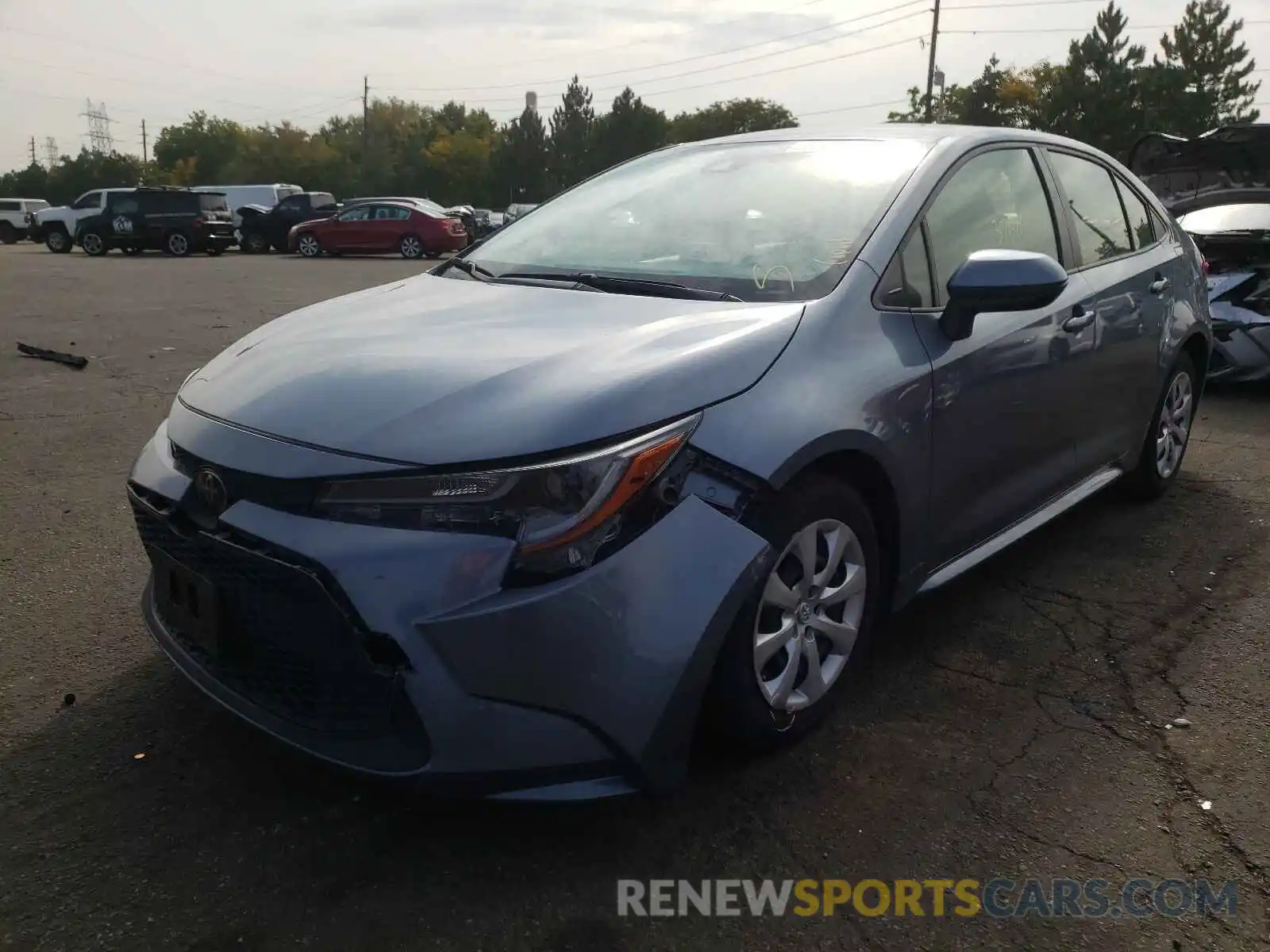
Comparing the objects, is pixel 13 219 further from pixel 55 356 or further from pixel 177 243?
pixel 55 356

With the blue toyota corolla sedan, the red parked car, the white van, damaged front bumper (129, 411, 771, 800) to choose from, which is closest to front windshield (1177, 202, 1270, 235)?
the blue toyota corolla sedan

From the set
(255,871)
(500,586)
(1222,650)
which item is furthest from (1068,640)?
(255,871)

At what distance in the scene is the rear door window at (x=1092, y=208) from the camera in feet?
12.3

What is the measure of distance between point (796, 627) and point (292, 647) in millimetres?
1141

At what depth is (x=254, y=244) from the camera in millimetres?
29219

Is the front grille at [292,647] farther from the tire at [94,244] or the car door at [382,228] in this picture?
the tire at [94,244]

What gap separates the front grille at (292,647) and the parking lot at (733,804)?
21cm

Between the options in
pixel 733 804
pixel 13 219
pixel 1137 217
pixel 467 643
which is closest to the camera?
pixel 467 643

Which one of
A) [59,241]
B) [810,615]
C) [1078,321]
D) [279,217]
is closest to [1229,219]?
[1078,321]

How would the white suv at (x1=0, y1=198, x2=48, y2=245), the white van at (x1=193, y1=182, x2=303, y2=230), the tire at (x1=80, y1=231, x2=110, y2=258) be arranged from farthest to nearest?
1. the white suv at (x1=0, y1=198, x2=48, y2=245)
2. the white van at (x1=193, y1=182, x2=303, y2=230)
3. the tire at (x1=80, y1=231, x2=110, y2=258)

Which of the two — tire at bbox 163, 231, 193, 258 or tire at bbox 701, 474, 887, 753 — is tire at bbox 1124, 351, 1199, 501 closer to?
tire at bbox 701, 474, 887, 753

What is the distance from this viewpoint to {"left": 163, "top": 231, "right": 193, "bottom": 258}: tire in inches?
1023

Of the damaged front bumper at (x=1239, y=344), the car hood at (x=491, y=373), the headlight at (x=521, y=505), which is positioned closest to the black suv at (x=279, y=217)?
the damaged front bumper at (x=1239, y=344)

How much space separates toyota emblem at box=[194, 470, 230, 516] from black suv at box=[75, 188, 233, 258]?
86.3 ft
